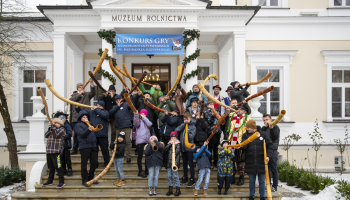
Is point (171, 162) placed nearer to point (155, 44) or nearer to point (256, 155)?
point (256, 155)

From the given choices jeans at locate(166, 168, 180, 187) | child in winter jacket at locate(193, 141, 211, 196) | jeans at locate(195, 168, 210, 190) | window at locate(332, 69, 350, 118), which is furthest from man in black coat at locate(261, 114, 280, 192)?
window at locate(332, 69, 350, 118)

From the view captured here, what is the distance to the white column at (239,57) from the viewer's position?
995cm

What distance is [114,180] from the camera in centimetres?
744

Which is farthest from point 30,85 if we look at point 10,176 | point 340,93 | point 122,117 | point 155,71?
Answer: point 340,93

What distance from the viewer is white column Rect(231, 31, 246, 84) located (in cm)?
995

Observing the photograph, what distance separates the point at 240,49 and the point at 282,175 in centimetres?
435

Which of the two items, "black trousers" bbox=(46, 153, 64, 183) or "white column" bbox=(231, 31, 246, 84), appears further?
"white column" bbox=(231, 31, 246, 84)

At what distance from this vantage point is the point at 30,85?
12.4m

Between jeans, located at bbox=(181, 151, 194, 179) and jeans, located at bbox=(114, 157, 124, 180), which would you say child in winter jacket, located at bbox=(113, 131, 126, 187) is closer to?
jeans, located at bbox=(114, 157, 124, 180)

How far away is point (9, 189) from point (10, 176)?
63 centimetres

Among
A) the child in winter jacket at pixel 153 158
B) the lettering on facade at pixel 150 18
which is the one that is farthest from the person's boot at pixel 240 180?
the lettering on facade at pixel 150 18

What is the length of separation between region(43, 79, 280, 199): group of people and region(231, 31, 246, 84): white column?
6.17ft

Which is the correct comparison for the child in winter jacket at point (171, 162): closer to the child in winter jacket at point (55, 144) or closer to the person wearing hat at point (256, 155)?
the person wearing hat at point (256, 155)

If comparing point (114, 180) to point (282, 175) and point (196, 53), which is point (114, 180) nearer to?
point (196, 53)
